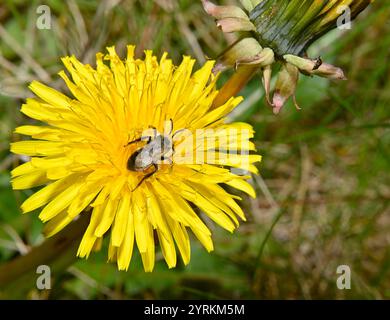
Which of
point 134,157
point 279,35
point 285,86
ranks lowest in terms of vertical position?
point 134,157

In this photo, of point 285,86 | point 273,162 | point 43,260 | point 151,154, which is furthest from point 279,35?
point 273,162

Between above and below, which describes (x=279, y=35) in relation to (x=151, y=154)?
above

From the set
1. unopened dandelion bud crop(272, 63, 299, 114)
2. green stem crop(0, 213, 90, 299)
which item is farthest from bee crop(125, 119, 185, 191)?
unopened dandelion bud crop(272, 63, 299, 114)

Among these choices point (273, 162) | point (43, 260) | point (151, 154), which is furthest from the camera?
point (273, 162)

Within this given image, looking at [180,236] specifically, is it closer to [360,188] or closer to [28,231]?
[28,231]

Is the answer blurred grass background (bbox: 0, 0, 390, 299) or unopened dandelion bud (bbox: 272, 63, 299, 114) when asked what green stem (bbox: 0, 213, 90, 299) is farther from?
unopened dandelion bud (bbox: 272, 63, 299, 114)

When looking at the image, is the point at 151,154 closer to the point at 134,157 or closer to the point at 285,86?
the point at 134,157
